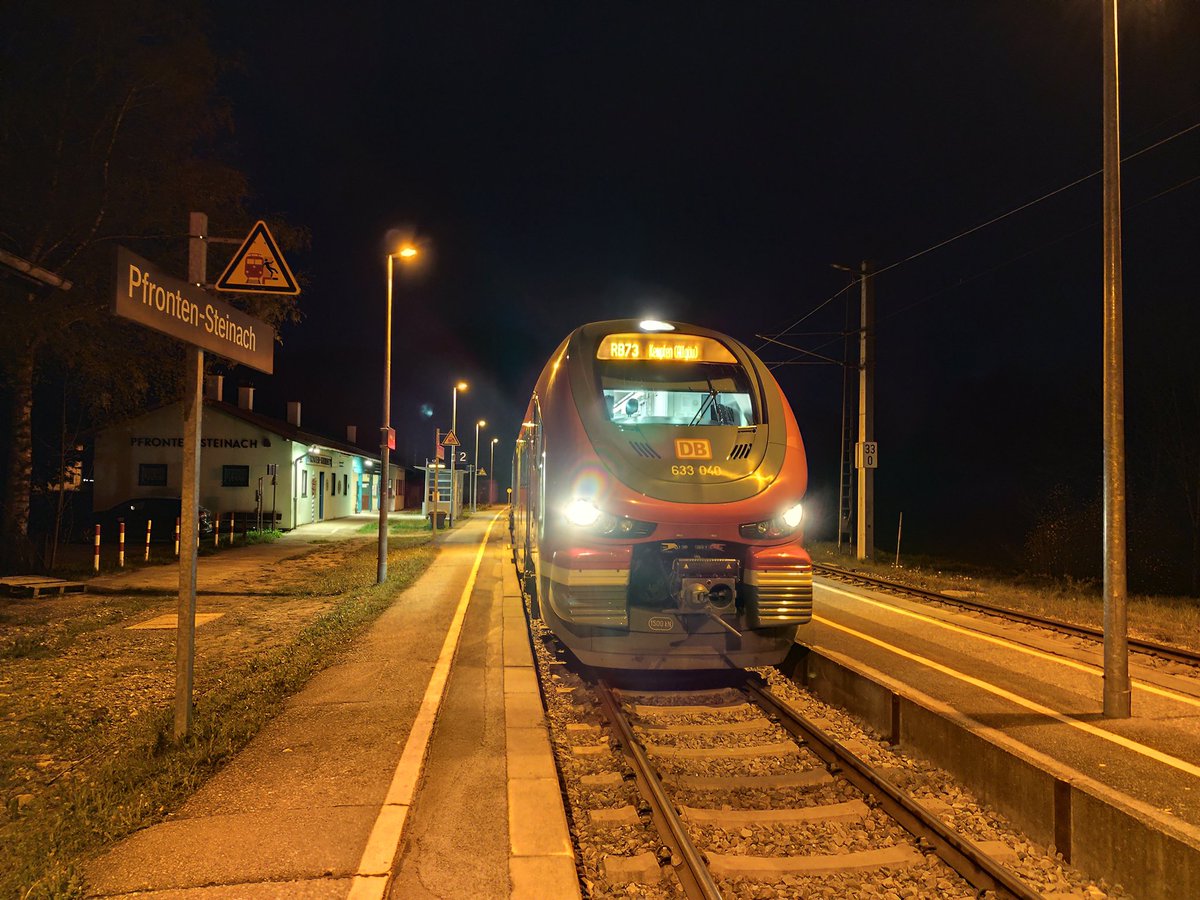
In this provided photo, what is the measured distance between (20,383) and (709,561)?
676 inches

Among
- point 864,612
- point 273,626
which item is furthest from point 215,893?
point 864,612

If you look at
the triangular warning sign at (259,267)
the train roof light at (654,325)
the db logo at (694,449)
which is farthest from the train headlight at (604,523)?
the triangular warning sign at (259,267)

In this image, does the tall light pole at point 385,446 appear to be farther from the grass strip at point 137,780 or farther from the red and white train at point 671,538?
the red and white train at point 671,538

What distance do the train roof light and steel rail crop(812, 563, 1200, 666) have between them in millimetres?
6692

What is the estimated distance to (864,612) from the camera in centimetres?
1161

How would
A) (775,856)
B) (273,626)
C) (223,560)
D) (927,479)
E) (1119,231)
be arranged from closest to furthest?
(775,856), (1119,231), (273,626), (223,560), (927,479)

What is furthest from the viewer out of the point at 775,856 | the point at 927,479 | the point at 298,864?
the point at 927,479

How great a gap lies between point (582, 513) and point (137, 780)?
11.6 feet

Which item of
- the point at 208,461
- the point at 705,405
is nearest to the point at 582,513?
the point at 705,405

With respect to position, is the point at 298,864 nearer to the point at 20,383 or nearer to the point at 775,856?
the point at 775,856

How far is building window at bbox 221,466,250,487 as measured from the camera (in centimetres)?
3088

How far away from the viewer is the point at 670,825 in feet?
13.5

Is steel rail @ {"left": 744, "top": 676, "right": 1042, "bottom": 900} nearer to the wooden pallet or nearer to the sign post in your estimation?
the sign post

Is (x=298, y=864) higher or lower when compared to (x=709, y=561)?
lower
